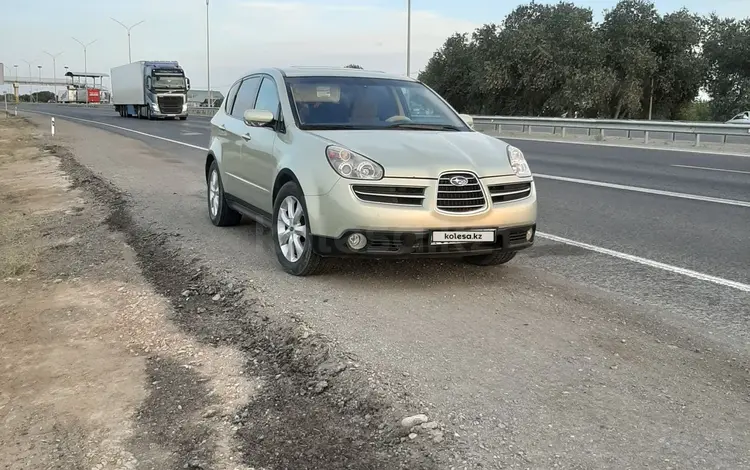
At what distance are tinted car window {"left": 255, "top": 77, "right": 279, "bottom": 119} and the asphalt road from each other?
4.37 ft

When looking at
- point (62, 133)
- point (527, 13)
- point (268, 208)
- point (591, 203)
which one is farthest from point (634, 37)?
point (268, 208)

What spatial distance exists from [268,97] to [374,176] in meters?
2.04

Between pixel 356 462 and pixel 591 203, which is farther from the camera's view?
pixel 591 203

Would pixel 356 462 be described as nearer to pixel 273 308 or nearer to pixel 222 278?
pixel 273 308

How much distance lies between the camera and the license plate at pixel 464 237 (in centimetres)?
531

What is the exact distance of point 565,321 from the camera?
482cm

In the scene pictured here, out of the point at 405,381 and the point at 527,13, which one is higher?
the point at 527,13

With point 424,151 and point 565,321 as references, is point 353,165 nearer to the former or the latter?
point 424,151

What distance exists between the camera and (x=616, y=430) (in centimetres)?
332

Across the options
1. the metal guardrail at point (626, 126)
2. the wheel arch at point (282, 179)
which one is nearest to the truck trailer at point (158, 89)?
the metal guardrail at point (626, 126)

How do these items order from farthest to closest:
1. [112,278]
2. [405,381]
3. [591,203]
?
1. [591,203]
2. [112,278]
3. [405,381]

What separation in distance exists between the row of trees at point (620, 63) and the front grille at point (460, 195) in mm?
38014

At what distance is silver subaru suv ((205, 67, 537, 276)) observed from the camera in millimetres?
5301

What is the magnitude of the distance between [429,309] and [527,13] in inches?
Answer: 1855
